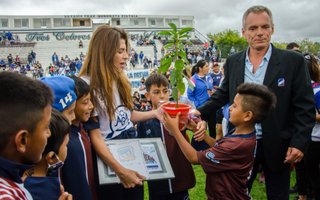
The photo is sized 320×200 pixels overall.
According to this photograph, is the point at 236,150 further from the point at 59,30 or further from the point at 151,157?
the point at 59,30

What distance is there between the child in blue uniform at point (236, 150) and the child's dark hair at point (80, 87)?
2.09ft

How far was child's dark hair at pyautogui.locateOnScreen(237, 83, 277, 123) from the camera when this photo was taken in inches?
95.3

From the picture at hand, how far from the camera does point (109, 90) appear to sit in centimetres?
243

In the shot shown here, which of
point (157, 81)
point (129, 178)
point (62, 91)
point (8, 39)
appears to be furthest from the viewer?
point (8, 39)

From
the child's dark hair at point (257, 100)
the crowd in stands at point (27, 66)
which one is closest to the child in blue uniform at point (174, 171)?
the child's dark hair at point (257, 100)

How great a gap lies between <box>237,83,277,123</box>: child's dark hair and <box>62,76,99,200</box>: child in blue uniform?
1166 mm

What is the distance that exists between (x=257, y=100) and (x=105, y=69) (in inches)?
47.4

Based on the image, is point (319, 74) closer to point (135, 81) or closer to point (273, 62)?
point (273, 62)

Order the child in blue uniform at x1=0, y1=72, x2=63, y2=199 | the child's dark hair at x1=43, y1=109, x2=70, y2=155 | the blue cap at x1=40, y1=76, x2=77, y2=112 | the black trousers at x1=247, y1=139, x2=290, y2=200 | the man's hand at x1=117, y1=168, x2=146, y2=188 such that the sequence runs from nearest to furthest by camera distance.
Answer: the child in blue uniform at x1=0, y1=72, x2=63, y2=199
the child's dark hair at x1=43, y1=109, x2=70, y2=155
the blue cap at x1=40, y1=76, x2=77, y2=112
the man's hand at x1=117, y1=168, x2=146, y2=188
the black trousers at x1=247, y1=139, x2=290, y2=200

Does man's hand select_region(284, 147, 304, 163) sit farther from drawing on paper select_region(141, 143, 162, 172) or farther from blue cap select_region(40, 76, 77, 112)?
blue cap select_region(40, 76, 77, 112)

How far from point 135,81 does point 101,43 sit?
11.3 metres

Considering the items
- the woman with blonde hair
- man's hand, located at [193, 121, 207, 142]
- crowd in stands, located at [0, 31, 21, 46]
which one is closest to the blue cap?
the woman with blonde hair

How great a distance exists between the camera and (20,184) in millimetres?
Result: 1301

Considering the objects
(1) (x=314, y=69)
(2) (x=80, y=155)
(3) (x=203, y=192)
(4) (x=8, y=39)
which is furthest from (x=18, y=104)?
(4) (x=8, y=39)
